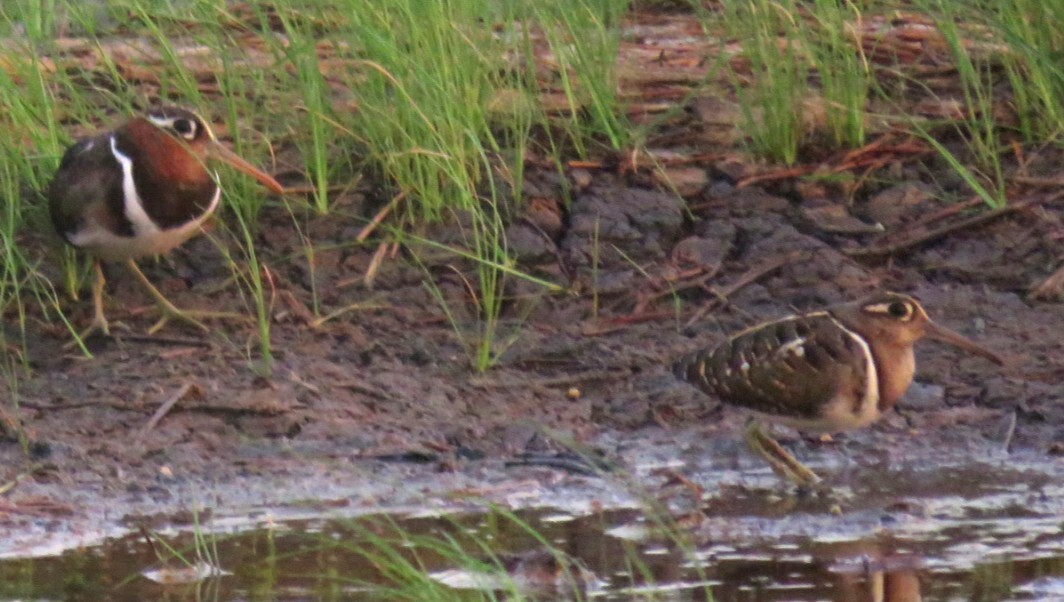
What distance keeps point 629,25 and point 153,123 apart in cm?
243

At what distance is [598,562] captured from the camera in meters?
4.43

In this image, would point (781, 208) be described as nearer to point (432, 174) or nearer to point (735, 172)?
point (735, 172)

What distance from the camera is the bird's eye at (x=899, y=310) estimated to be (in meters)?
5.31

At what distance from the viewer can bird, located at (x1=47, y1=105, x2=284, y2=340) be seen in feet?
19.9

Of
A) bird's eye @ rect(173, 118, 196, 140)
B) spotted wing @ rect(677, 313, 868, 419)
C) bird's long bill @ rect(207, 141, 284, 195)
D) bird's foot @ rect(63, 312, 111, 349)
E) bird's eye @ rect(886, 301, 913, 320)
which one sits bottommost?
bird's foot @ rect(63, 312, 111, 349)

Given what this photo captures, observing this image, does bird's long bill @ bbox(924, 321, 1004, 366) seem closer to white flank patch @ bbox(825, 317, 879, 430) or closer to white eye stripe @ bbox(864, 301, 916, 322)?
white eye stripe @ bbox(864, 301, 916, 322)

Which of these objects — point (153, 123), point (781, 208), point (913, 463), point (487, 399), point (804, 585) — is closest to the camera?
point (804, 585)

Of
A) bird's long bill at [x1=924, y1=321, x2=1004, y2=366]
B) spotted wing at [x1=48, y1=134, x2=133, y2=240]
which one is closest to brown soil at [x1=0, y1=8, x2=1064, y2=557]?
bird's long bill at [x1=924, y1=321, x2=1004, y2=366]

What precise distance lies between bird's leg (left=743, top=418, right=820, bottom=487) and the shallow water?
0.25m

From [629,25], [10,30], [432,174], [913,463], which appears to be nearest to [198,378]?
[432,174]

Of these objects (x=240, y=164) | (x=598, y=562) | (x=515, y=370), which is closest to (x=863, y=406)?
(x=598, y=562)

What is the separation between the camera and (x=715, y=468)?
5.32m

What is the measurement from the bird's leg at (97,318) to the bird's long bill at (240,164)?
1.76 feet

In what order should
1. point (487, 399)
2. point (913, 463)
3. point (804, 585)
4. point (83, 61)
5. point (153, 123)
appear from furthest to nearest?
1. point (83, 61)
2. point (153, 123)
3. point (487, 399)
4. point (913, 463)
5. point (804, 585)
